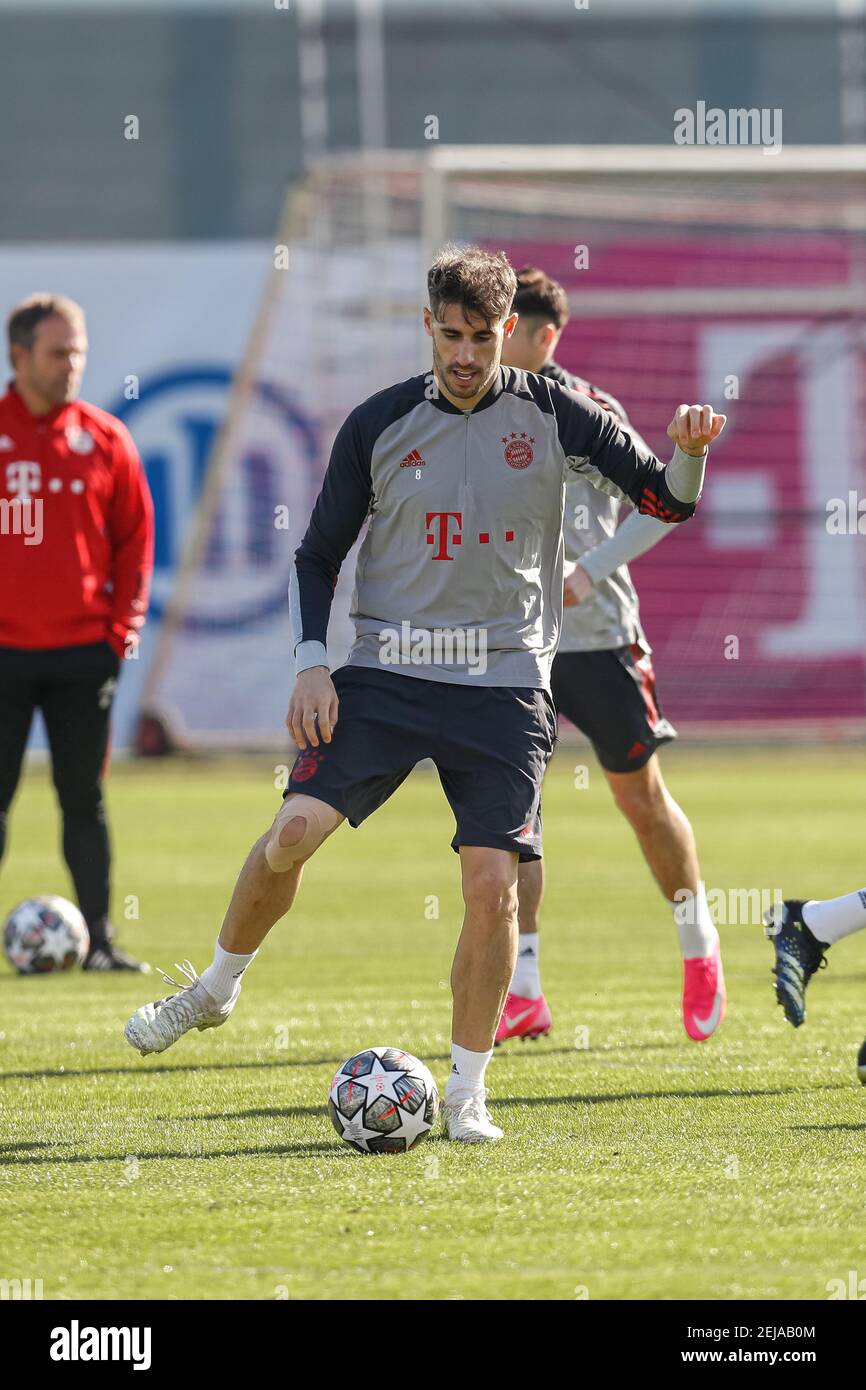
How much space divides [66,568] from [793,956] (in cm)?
354

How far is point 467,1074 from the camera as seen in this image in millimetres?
4926

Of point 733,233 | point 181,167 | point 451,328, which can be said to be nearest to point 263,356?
point 733,233

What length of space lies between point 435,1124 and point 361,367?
16.2 m

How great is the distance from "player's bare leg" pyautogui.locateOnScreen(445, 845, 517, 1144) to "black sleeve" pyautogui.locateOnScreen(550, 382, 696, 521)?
94cm

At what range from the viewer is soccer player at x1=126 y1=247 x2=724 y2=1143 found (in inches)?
194

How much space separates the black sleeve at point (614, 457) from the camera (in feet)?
16.6

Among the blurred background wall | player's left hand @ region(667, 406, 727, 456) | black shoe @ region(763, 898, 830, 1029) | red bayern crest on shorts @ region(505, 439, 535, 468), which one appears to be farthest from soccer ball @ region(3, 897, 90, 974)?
the blurred background wall

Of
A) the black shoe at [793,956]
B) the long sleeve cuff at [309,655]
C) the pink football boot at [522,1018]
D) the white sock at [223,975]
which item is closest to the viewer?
the long sleeve cuff at [309,655]

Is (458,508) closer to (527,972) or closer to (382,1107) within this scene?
(382,1107)

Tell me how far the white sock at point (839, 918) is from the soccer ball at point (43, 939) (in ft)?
12.2

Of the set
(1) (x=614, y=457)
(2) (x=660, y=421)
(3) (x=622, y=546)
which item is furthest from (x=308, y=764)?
(2) (x=660, y=421)

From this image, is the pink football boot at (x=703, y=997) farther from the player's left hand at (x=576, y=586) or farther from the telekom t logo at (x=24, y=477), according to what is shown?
the telekom t logo at (x=24, y=477)

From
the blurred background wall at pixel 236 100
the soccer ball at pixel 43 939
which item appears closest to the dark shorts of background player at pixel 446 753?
the soccer ball at pixel 43 939
